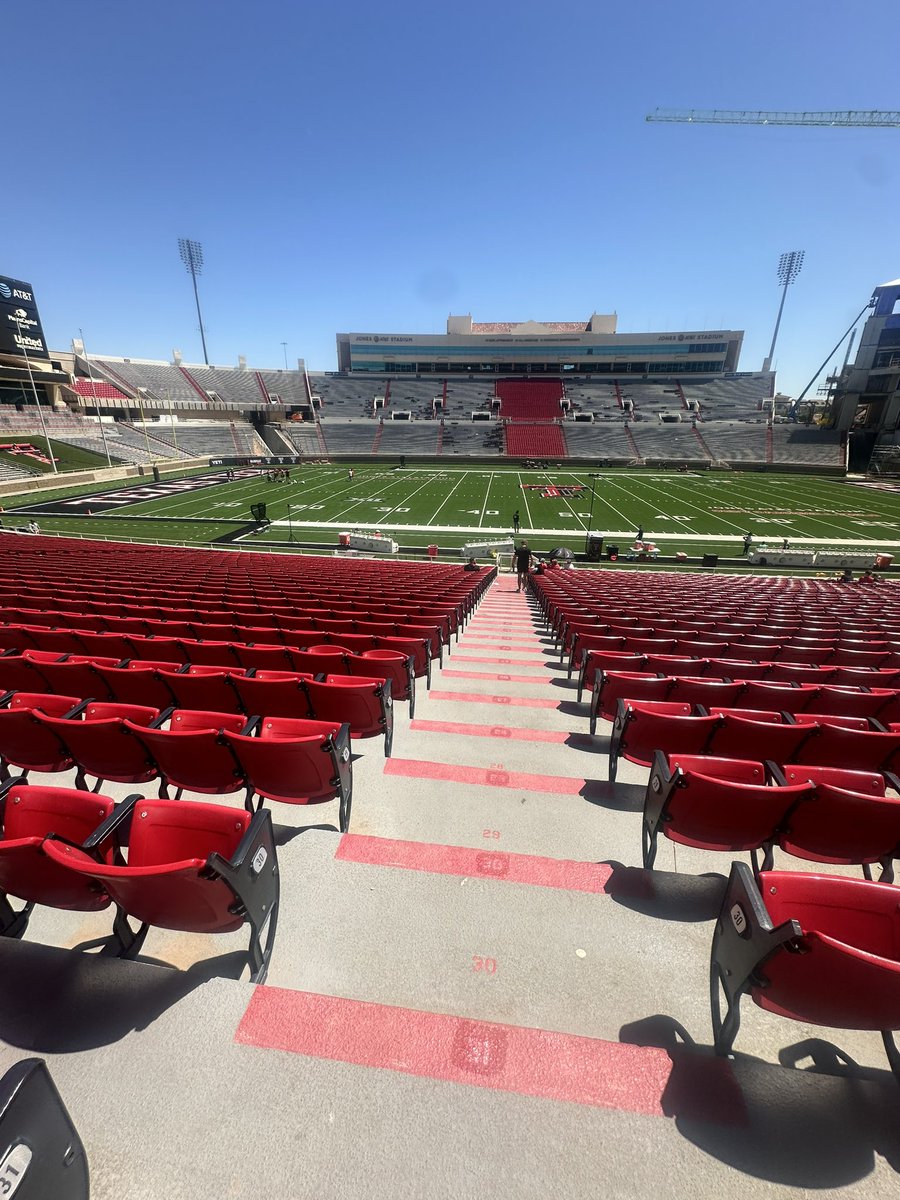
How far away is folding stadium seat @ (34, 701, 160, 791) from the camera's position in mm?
3182

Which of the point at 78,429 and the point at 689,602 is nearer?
the point at 689,602

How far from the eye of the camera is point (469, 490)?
46031mm

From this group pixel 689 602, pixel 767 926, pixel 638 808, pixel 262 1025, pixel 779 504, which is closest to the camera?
pixel 767 926

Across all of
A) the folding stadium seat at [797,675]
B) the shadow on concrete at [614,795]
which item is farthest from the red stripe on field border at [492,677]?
the shadow on concrete at [614,795]

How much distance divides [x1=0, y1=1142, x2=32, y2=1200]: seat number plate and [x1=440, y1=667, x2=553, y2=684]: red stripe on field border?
19.8ft

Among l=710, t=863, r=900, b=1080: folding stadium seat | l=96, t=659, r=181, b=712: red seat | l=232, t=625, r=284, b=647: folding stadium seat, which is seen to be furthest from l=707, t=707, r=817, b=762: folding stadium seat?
l=232, t=625, r=284, b=647: folding stadium seat

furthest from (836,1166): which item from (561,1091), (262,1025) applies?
(262,1025)

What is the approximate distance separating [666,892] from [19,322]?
77.3 m

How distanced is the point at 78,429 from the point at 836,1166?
73917 millimetres

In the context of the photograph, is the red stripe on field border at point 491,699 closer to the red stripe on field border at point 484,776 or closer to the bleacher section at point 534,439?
the red stripe on field border at point 484,776

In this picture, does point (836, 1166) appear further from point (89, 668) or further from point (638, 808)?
point (89, 668)

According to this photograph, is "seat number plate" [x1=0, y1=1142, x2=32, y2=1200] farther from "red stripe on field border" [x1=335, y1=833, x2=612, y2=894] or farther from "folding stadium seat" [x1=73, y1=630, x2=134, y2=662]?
"folding stadium seat" [x1=73, y1=630, x2=134, y2=662]

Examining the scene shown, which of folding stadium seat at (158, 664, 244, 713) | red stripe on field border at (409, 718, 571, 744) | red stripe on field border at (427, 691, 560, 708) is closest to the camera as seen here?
folding stadium seat at (158, 664, 244, 713)

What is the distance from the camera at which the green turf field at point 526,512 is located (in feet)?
98.6
